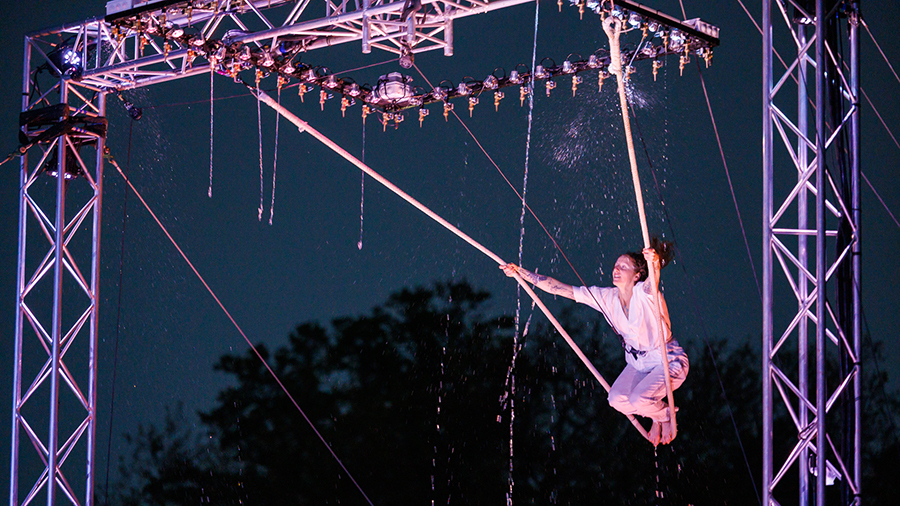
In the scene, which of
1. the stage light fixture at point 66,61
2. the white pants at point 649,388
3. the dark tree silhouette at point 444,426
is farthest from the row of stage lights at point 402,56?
the dark tree silhouette at point 444,426

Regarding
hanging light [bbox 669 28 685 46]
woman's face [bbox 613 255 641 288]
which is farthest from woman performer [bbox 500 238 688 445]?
hanging light [bbox 669 28 685 46]

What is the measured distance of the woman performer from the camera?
5789mm

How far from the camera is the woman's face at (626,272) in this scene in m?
6.00

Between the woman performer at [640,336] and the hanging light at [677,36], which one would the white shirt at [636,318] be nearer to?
the woman performer at [640,336]

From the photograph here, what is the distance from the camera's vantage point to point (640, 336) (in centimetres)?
594

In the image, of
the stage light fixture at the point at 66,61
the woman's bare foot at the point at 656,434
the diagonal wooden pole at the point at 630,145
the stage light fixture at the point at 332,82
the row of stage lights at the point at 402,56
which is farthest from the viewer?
the stage light fixture at the point at 332,82

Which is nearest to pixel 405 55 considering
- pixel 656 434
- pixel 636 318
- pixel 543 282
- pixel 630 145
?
pixel 630 145

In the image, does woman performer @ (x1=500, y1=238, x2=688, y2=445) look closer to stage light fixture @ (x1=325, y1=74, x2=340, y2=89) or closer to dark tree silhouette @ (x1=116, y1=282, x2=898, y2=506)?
stage light fixture @ (x1=325, y1=74, x2=340, y2=89)

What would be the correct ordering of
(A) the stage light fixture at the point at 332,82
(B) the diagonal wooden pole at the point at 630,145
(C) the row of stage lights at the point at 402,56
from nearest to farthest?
(B) the diagonal wooden pole at the point at 630,145
(C) the row of stage lights at the point at 402,56
(A) the stage light fixture at the point at 332,82

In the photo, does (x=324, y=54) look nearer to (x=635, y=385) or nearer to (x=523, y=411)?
(x=523, y=411)

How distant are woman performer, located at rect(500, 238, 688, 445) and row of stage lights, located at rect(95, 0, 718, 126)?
1.24m

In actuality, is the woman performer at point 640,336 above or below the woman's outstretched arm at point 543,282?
below

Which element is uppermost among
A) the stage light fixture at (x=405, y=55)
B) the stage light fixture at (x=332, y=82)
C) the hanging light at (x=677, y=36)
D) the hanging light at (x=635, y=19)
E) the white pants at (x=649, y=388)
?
the stage light fixture at (x=332, y=82)

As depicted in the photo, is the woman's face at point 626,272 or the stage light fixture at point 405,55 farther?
the woman's face at point 626,272
